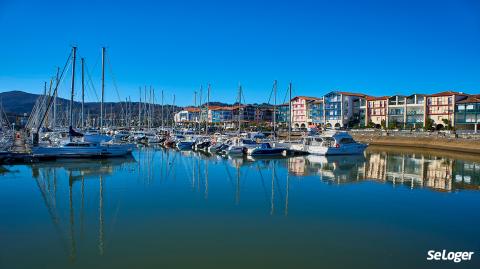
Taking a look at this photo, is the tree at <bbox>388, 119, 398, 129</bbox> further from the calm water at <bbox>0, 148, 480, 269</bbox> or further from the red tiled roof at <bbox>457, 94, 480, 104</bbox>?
the calm water at <bbox>0, 148, 480, 269</bbox>

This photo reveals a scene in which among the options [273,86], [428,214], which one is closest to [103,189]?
[428,214]

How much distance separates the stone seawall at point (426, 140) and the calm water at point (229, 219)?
2637cm

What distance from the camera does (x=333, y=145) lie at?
4728 cm

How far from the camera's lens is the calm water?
1163 cm

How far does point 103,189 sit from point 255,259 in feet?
43.9

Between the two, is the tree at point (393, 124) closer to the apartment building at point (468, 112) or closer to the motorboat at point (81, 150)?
the apartment building at point (468, 112)

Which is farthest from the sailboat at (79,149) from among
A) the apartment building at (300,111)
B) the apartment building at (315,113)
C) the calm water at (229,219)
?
the apartment building at (300,111)

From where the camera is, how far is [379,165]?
124 ft

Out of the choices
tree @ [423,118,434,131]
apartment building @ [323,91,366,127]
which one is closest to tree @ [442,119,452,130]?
tree @ [423,118,434,131]

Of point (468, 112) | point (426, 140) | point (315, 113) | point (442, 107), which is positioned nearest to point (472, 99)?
point (468, 112)

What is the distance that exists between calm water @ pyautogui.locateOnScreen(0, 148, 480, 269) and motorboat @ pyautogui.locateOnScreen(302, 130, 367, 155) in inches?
677

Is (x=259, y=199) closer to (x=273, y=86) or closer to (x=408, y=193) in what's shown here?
(x=408, y=193)

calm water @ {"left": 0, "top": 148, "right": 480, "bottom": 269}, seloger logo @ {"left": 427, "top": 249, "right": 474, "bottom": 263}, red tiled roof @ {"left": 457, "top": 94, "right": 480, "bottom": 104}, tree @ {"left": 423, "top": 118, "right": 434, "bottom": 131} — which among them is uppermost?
red tiled roof @ {"left": 457, "top": 94, "right": 480, "bottom": 104}

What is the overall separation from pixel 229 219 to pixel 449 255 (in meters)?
7.80
